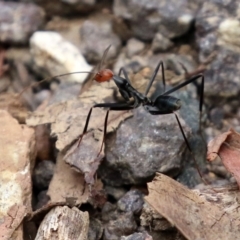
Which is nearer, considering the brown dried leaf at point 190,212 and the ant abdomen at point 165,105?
the brown dried leaf at point 190,212

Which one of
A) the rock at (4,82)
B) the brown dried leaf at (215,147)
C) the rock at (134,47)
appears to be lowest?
the rock at (4,82)

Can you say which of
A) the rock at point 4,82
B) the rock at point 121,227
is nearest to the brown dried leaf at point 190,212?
the rock at point 121,227

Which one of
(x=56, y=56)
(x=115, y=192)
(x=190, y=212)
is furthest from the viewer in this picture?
(x=56, y=56)

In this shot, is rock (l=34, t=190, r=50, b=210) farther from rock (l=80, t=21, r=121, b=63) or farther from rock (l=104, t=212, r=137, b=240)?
rock (l=80, t=21, r=121, b=63)

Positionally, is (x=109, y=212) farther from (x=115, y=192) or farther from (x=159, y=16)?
(x=159, y=16)

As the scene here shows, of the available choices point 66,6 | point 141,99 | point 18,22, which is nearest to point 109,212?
point 141,99

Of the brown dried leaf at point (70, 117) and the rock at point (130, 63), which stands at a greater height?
the rock at point (130, 63)

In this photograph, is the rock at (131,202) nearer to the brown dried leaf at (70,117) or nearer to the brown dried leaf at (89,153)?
the brown dried leaf at (89,153)
